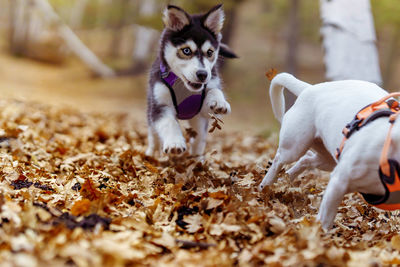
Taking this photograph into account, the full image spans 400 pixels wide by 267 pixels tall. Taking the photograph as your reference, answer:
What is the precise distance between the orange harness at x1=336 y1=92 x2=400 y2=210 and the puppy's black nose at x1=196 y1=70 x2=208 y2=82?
1480 millimetres

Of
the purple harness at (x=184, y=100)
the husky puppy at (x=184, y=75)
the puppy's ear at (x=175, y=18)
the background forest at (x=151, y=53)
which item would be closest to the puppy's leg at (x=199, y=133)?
the husky puppy at (x=184, y=75)

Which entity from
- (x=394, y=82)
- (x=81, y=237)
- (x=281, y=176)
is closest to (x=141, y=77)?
(x=394, y=82)

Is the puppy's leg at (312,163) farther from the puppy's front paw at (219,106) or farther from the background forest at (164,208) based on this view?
the puppy's front paw at (219,106)

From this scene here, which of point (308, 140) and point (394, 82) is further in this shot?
point (394, 82)

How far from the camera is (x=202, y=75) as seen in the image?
381 cm

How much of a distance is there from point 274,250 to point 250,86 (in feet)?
53.8

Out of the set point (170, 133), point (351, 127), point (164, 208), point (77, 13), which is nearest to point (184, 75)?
point (170, 133)

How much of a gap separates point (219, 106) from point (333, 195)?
1523 millimetres

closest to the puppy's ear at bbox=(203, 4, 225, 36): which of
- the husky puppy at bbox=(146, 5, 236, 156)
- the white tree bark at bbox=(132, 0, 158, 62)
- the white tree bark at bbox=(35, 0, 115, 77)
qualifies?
the husky puppy at bbox=(146, 5, 236, 156)

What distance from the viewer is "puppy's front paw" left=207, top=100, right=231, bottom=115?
3.93 m

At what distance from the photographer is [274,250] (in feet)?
7.91

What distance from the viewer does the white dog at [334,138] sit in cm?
258

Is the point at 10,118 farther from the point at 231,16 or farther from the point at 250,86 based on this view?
the point at 250,86

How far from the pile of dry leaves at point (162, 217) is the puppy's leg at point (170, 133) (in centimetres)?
32
